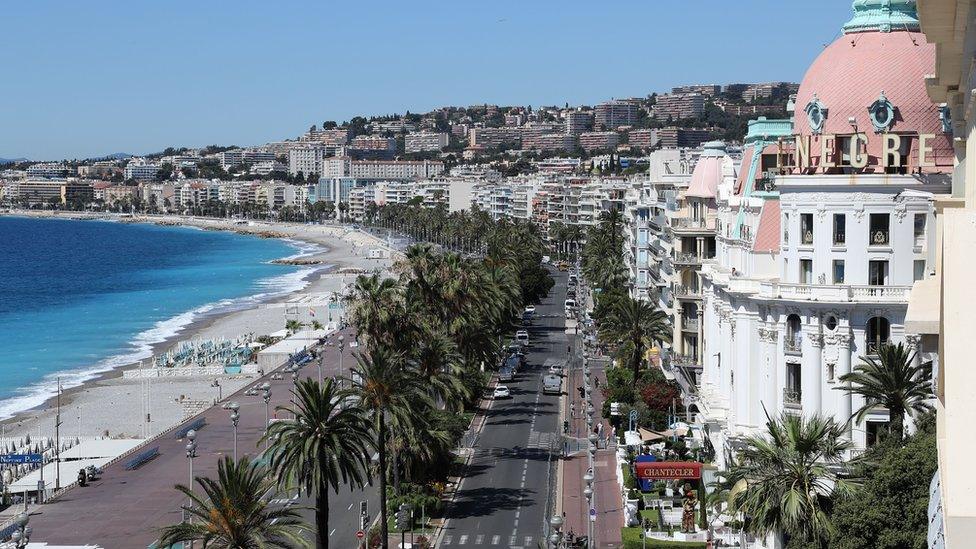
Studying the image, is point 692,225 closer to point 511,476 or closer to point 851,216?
point 511,476

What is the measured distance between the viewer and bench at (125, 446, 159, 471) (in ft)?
188

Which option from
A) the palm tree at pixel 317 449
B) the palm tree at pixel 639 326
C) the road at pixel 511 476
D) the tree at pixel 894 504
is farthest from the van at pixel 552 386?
the tree at pixel 894 504

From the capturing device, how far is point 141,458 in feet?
192

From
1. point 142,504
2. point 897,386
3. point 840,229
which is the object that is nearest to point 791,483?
point 897,386

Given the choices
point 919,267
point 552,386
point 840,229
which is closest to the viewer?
point 919,267

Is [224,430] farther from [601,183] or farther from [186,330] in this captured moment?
[601,183]

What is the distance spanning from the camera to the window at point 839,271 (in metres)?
38.5

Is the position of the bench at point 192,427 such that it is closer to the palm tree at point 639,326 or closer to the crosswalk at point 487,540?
the palm tree at point 639,326

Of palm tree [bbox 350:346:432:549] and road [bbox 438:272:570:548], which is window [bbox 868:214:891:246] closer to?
road [bbox 438:272:570:548]

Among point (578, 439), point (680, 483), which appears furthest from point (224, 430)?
point (680, 483)

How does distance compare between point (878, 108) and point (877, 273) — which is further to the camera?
point (877, 273)

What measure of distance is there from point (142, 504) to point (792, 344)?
2638 centimetres

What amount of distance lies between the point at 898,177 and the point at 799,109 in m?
4.22

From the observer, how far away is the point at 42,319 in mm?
137000
